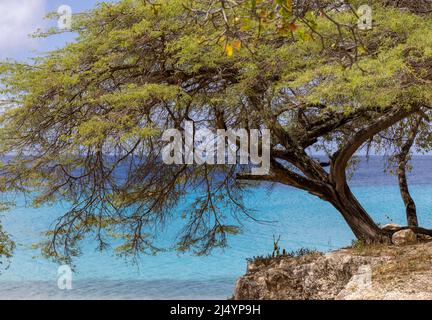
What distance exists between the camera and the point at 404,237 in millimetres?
8664

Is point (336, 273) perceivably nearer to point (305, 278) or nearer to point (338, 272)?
point (338, 272)

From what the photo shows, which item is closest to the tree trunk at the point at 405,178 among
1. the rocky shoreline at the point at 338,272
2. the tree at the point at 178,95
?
the tree at the point at 178,95

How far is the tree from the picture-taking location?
6.89 metres

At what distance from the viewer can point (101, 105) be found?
27.7ft

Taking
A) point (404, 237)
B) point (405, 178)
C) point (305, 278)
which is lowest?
point (305, 278)

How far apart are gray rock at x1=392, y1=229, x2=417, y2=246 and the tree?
397 mm

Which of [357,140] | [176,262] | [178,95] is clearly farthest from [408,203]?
[176,262]

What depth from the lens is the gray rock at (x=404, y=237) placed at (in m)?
8.62

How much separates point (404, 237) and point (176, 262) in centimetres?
1140

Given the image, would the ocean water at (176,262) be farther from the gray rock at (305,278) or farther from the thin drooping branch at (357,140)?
the gray rock at (305,278)

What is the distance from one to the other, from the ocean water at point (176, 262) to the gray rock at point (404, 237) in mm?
4231

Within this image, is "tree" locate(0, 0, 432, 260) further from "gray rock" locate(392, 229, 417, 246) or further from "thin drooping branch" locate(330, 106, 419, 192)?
"gray rock" locate(392, 229, 417, 246)

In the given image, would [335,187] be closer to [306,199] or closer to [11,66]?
[11,66]
